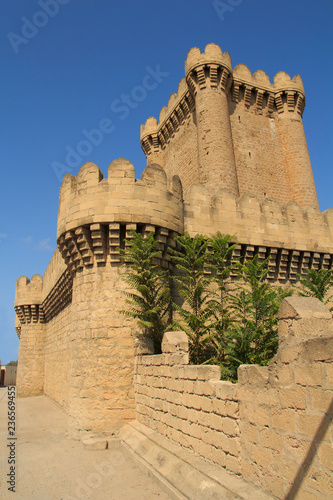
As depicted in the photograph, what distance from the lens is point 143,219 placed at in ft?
24.9

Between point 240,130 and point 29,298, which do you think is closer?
point 240,130

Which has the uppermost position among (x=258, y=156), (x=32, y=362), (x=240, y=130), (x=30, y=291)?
(x=240, y=130)

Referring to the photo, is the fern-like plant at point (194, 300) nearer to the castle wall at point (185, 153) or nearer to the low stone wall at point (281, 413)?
the low stone wall at point (281, 413)

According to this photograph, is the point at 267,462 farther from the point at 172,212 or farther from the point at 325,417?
the point at 172,212

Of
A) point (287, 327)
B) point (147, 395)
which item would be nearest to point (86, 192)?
point (147, 395)

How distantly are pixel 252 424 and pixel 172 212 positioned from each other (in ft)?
17.6

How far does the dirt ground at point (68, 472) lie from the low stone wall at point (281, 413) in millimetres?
973

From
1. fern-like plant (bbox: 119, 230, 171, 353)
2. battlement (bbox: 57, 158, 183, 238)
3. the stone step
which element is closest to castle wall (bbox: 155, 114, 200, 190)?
battlement (bbox: 57, 158, 183, 238)

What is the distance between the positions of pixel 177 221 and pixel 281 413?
5.61 meters

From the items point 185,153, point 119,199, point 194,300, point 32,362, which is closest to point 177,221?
point 119,199

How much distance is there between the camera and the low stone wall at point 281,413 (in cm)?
285

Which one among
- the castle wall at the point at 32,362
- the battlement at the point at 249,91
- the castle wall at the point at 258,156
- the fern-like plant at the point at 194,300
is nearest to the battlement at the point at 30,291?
the castle wall at the point at 32,362

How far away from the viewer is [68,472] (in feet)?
17.3

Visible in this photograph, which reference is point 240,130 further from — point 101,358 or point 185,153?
point 101,358
